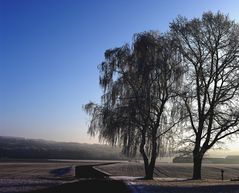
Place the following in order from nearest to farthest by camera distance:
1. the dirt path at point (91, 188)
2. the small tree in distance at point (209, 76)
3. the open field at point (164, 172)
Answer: the dirt path at point (91, 188) < the small tree in distance at point (209, 76) < the open field at point (164, 172)

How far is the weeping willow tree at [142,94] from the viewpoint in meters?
36.4

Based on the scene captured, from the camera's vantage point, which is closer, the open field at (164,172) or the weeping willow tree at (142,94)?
the weeping willow tree at (142,94)

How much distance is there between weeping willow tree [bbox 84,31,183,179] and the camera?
36.4m

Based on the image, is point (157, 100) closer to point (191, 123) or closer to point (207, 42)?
point (191, 123)

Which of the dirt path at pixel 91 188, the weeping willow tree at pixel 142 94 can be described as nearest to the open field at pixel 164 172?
the weeping willow tree at pixel 142 94

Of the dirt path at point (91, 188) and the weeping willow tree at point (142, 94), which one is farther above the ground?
the weeping willow tree at point (142, 94)

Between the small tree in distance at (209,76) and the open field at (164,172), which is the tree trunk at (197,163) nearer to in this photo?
the small tree in distance at (209,76)

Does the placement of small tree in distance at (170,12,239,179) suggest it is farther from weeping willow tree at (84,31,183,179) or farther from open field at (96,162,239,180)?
open field at (96,162,239,180)

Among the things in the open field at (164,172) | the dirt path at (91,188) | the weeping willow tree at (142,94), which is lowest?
the dirt path at (91,188)

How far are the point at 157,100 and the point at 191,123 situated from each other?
3396 millimetres

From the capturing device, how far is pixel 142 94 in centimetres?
3647

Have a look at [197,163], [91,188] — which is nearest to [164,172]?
[197,163]

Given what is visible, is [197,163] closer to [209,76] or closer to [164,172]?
[209,76]

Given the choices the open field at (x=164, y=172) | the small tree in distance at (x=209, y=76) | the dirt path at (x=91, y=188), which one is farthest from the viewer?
the open field at (x=164, y=172)
